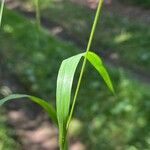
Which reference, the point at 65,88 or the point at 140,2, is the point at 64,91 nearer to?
the point at 65,88

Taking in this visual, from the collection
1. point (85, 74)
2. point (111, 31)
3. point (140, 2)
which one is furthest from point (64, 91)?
point (140, 2)

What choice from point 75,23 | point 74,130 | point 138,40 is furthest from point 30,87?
point 75,23

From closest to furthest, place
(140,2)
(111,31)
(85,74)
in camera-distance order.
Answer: (85,74)
(111,31)
(140,2)

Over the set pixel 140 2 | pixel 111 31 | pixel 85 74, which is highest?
pixel 140 2

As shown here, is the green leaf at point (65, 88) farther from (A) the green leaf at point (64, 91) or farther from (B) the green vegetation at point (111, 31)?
(B) the green vegetation at point (111, 31)

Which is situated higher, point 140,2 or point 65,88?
point 140,2

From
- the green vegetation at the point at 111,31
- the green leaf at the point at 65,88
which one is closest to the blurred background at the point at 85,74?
the green vegetation at the point at 111,31

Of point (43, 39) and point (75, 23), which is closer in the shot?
point (43, 39)

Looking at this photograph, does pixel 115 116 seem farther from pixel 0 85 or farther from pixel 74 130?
pixel 0 85
